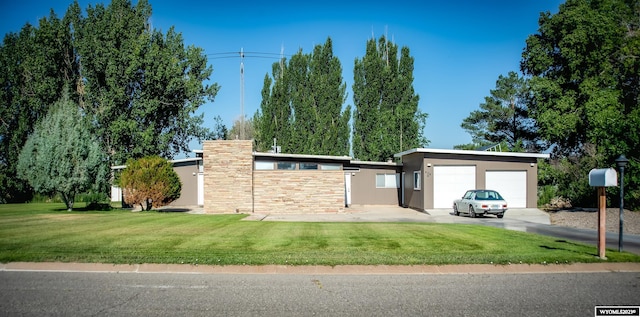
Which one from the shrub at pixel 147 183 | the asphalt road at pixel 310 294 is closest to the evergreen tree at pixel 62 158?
the shrub at pixel 147 183

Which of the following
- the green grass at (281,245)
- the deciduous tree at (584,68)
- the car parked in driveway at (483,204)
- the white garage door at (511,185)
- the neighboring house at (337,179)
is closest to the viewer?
the green grass at (281,245)

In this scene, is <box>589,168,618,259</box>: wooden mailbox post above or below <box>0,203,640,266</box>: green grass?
above

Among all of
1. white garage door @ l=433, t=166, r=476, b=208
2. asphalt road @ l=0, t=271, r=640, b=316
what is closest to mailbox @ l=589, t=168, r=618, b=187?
asphalt road @ l=0, t=271, r=640, b=316

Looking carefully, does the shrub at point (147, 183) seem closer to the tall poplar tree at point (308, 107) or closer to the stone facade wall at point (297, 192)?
the stone facade wall at point (297, 192)

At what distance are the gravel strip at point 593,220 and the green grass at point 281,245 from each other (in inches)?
265

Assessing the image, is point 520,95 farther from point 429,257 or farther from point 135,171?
point 429,257

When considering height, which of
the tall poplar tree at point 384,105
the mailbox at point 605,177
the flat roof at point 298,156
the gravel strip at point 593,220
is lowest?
the gravel strip at point 593,220

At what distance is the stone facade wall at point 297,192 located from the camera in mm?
25688

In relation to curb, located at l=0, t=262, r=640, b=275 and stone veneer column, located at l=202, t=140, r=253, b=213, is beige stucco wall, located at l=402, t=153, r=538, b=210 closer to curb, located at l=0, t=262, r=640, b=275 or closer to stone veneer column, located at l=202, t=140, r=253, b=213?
stone veneer column, located at l=202, t=140, r=253, b=213

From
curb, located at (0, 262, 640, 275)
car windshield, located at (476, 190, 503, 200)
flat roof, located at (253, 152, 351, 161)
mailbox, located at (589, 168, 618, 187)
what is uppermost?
flat roof, located at (253, 152, 351, 161)

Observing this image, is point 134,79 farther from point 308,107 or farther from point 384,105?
point 384,105

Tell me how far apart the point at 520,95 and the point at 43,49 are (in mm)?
47019

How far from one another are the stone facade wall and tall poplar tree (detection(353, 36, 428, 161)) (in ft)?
62.6

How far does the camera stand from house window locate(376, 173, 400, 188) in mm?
35781
